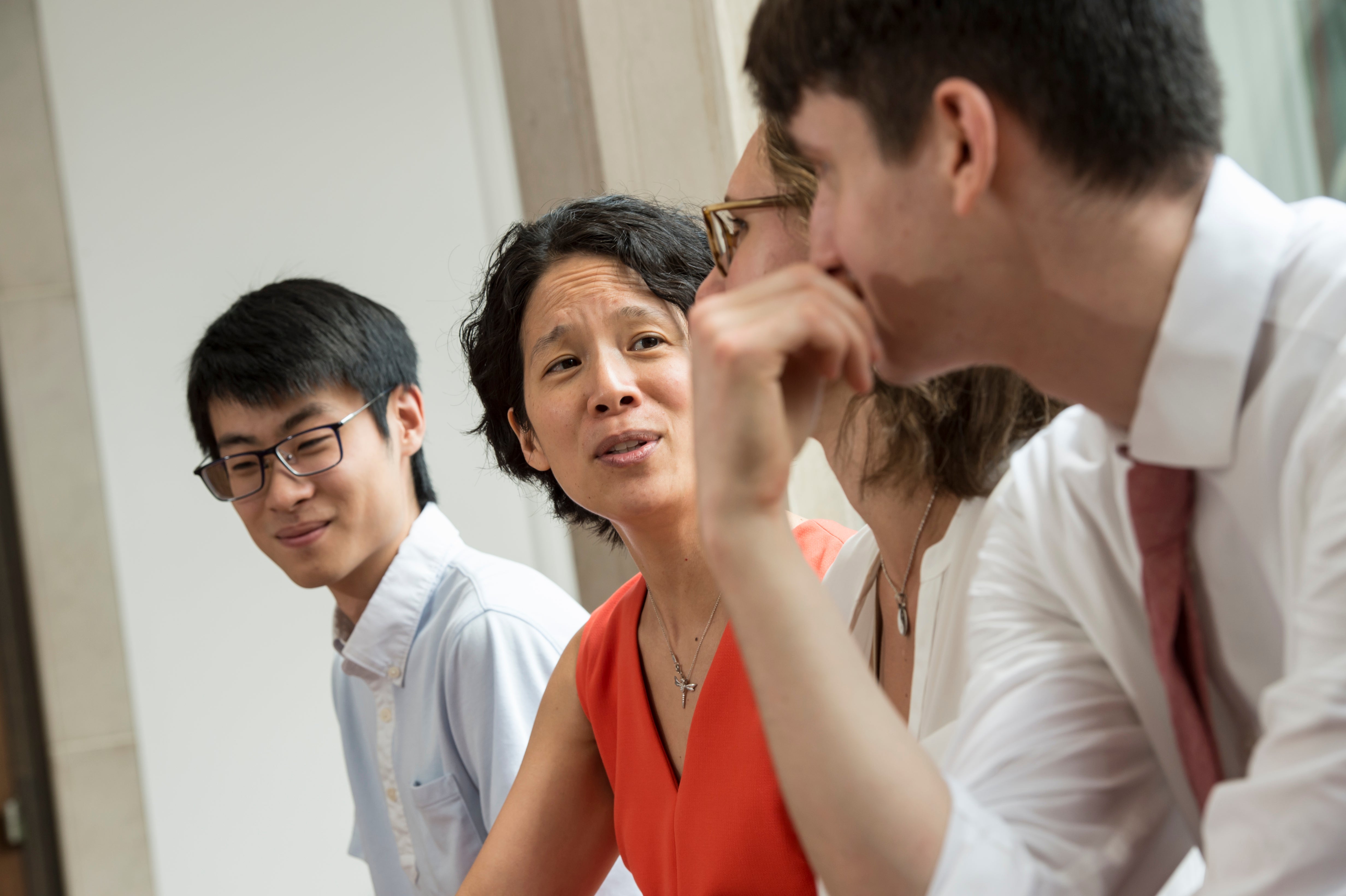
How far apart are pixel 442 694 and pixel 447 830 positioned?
0.20m

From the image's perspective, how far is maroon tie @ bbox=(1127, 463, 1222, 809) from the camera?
723 mm

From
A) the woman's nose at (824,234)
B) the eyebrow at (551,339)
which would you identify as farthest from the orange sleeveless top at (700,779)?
the woman's nose at (824,234)

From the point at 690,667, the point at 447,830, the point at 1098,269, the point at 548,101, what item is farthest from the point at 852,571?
the point at 548,101

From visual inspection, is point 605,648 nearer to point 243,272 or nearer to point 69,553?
point 243,272

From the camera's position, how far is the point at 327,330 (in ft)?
6.48

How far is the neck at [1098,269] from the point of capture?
0.69 m

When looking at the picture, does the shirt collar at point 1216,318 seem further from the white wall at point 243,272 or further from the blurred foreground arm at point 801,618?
the white wall at point 243,272

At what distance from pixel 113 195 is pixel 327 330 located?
1.37m

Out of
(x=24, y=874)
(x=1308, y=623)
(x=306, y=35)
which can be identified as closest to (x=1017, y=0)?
(x=1308, y=623)

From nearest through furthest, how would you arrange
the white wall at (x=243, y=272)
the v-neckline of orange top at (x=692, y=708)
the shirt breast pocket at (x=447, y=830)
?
the v-neckline of orange top at (x=692, y=708), the shirt breast pocket at (x=447, y=830), the white wall at (x=243, y=272)

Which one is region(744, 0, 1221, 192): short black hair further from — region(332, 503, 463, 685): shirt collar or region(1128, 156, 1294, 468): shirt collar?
region(332, 503, 463, 685): shirt collar

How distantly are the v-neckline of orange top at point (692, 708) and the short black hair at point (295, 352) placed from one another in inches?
29.2

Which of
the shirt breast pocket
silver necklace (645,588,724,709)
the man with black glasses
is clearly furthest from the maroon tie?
the shirt breast pocket

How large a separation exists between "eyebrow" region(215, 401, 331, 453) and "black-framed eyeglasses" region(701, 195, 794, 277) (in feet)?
3.54
